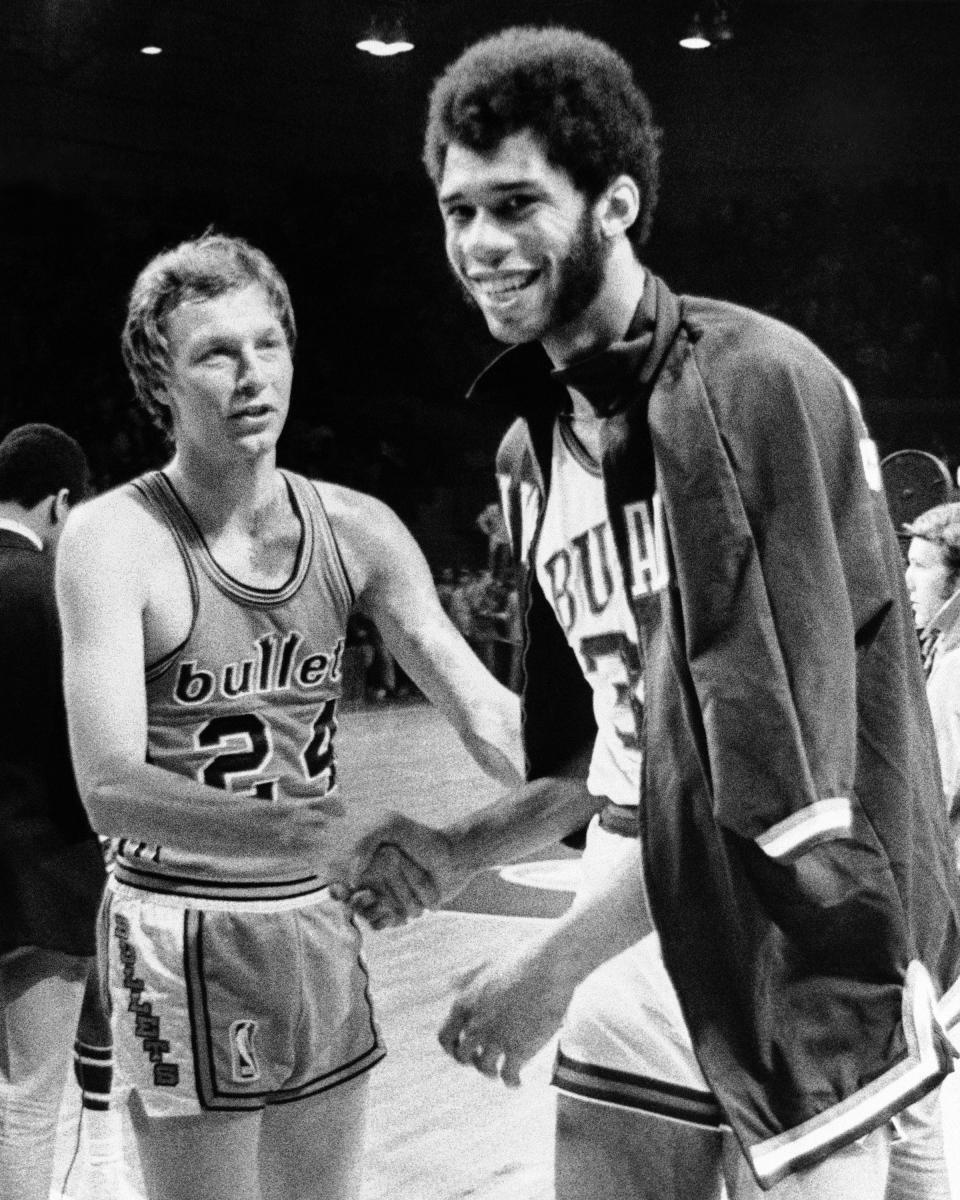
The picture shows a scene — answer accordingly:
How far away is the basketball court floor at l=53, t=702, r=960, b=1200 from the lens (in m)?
4.08

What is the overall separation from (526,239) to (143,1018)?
51.4 inches

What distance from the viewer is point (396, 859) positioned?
214 centimetres

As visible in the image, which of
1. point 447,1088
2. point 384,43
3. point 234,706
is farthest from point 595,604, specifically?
point 384,43

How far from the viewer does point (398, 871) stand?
2152mm

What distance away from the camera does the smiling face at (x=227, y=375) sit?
2.53 meters

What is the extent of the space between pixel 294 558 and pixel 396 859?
0.63 metres

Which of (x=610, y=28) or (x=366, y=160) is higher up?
(x=610, y=28)

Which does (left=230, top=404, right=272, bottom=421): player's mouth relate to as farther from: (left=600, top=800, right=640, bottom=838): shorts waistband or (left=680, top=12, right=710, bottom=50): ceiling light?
(left=680, top=12, right=710, bottom=50): ceiling light

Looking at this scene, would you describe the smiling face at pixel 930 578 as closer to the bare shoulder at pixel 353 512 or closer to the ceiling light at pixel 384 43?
the bare shoulder at pixel 353 512

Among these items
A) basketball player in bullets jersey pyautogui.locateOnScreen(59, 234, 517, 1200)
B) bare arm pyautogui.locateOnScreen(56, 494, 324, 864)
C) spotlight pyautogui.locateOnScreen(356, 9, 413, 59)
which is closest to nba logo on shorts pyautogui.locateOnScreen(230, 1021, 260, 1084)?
basketball player in bullets jersey pyautogui.locateOnScreen(59, 234, 517, 1200)

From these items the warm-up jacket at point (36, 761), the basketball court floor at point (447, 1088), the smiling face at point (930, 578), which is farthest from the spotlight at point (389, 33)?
the warm-up jacket at point (36, 761)

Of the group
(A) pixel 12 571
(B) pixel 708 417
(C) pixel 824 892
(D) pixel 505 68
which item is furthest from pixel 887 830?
(A) pixel 12 571

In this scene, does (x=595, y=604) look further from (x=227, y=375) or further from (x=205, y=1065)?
(x=205, y=1065)

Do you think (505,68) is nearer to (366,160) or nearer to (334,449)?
(334,449)
